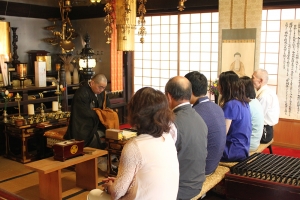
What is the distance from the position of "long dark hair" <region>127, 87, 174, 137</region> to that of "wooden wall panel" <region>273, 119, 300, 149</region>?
14.7ft

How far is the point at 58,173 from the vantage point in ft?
11.3

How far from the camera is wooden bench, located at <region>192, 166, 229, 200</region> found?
9.58 feet

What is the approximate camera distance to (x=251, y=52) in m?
5.91

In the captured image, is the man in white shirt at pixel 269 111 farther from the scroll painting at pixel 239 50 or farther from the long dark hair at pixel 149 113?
the long dark hair at pixel 149 113

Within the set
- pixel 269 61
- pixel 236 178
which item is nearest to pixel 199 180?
pixel 236 178

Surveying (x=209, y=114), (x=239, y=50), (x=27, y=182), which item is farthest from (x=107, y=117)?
(x=239, y=50)

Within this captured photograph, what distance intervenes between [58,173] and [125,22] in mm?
1638

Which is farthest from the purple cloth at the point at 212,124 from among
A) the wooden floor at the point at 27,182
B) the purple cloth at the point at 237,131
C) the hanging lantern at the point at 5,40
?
the hanging lantern at the point at 5,40

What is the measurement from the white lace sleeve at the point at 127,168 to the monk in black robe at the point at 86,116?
261 cm

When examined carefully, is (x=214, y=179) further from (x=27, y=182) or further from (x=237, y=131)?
(x=27, y=182)

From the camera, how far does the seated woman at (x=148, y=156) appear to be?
1.86m

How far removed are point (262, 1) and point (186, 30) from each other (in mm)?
1858

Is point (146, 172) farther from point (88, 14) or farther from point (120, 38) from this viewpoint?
point (88, 14)

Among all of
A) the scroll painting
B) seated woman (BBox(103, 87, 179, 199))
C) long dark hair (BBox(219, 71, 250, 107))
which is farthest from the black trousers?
seated woman (BBox(103, 87, 179, 199))
